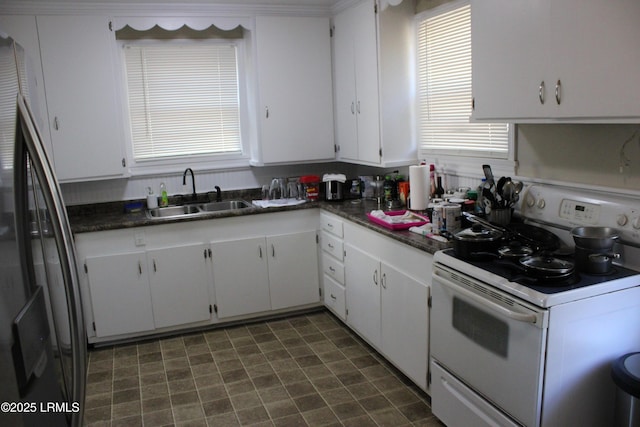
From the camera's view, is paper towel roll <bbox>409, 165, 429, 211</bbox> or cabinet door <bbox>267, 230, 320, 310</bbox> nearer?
paper towel roll <bbox>409, 165, 429, 211</bbox>

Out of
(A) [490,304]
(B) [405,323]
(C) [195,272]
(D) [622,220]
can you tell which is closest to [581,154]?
(D) [622,220]

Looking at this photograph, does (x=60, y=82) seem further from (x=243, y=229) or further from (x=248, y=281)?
(x=248, y=281)

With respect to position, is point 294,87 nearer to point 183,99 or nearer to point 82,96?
point 183,99

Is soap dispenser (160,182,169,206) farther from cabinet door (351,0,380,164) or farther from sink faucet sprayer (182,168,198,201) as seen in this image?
cabinet door (351,0,380,164)

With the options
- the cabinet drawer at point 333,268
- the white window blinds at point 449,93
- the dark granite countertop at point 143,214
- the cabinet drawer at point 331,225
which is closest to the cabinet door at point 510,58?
the white window blinds at point 449,93

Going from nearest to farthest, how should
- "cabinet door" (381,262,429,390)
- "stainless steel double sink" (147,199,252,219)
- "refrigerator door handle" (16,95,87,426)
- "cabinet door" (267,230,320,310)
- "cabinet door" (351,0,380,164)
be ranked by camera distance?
"refrigerator door handle" (16,95,87,426) < "cabinet door" (381,262,429,390) < "cabinet door" (351,0,380,164) < "cabinet door" (267,230,320,310) < "stainless steel double sink" (147,199,252,219)

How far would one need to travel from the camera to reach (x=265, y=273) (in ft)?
13.5

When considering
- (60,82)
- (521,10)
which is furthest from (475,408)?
(60,82)

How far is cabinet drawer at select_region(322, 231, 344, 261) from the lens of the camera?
3.83 meters

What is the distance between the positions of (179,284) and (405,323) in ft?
5.75

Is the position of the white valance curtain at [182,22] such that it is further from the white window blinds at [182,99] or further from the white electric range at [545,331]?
the white electric range at [545,331]

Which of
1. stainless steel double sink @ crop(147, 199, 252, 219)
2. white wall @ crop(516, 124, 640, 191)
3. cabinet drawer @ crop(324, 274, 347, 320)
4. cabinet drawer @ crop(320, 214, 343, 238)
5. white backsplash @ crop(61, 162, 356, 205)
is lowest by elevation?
cabinet drawer @ crop(324, 274, 347, 320)

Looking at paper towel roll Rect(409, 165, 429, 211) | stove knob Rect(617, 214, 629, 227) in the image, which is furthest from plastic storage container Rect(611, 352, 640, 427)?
paper towel roll Rect(409, 165, 429, 211)

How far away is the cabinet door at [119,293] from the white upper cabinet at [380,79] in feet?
5.92
